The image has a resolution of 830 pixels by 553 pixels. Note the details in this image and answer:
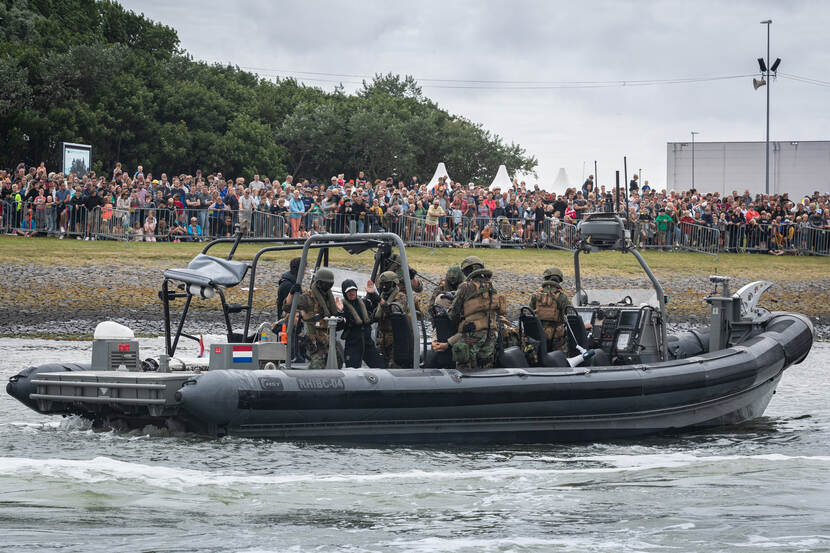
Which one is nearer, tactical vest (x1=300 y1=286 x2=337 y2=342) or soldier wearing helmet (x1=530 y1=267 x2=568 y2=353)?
tactical vest (x1=300 y1=286 x2=337 y2=342)

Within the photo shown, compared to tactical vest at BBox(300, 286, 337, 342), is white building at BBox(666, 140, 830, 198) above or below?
above

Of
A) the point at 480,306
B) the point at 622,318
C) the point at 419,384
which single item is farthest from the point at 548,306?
the point at 419,384

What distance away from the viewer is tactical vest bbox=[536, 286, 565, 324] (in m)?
13.1

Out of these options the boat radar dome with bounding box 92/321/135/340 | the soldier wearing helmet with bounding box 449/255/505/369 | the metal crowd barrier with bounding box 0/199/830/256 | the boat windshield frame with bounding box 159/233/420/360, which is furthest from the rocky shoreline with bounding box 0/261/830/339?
the soldier wearing helmet with bounding box 449/255/505/369

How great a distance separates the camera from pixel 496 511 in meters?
9.12

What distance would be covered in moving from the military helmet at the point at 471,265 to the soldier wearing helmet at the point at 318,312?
1448 millimetres

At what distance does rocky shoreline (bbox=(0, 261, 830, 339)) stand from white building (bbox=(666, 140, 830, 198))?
18395 millimetres

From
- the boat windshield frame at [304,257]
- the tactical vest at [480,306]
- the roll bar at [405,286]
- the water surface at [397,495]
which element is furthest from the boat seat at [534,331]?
the boat windshield frame at [304,257]

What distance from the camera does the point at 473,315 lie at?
1178cm

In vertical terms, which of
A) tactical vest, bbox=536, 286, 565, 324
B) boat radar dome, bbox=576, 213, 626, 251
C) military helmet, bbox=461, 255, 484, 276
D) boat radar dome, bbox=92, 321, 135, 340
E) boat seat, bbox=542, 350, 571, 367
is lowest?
boat seat, bbox=542, 350, 571, 367

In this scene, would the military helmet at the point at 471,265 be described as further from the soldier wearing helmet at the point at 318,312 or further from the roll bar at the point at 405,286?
the soldier wearing helmet at the point at 318,312

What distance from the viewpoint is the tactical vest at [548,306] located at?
1309 cm

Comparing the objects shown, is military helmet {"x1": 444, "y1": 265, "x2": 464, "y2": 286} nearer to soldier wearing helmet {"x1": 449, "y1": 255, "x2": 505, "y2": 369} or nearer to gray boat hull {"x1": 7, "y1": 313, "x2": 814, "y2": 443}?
soldier wearing helmet {"x1": 449, "y1": 255, "x2": 505, "y2": 369}

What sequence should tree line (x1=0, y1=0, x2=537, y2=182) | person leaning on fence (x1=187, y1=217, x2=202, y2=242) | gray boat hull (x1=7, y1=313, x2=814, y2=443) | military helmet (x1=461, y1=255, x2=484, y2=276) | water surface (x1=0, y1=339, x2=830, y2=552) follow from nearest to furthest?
1. water surface (x1=0, y1=339, x2=830, y2=552)
2. gray boat hull (x1=7, y1=313, x2=814, y2=443)
3. military helmet (x1=461, y1=255, x2=484, y2=276)
4. person leaning on fence (x1=187, y1=217, x2=202, y2=242)
5. tree line (x1=0, y1=0, x2=537, y2=182)
